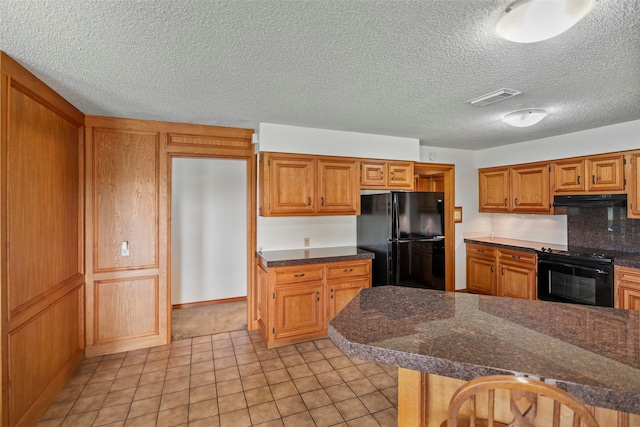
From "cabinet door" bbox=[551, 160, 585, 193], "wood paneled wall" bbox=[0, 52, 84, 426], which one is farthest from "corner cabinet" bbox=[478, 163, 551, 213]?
"wood paneled wall" bbox=[0, 52, 84, 426]

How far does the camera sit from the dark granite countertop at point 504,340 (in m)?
1.04

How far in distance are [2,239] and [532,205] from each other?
5031mm

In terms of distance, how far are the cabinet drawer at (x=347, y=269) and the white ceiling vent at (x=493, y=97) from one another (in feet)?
6.14

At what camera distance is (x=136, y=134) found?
315cm

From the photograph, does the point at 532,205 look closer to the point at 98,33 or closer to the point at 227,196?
the point at 227,196

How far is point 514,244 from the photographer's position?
412cm

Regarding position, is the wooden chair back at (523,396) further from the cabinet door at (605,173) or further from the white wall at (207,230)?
the white wall at (207,230)

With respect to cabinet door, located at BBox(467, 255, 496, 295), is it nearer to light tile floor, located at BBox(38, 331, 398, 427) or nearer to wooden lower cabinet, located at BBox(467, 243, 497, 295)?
wooden lower cabinet, located at BBox(467, 243, 497, 295)

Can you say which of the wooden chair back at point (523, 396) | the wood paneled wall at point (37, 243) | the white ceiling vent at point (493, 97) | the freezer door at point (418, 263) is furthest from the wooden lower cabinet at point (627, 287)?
the wood paneled wall at point (37, 243)

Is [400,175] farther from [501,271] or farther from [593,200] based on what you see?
[593,200]

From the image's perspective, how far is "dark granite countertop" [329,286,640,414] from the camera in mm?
1044

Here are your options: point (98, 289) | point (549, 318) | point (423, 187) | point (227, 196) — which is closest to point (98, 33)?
point (98, 289)

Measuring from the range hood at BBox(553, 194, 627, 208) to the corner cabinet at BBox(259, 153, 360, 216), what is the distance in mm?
2353

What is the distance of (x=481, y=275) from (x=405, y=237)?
1698mm
